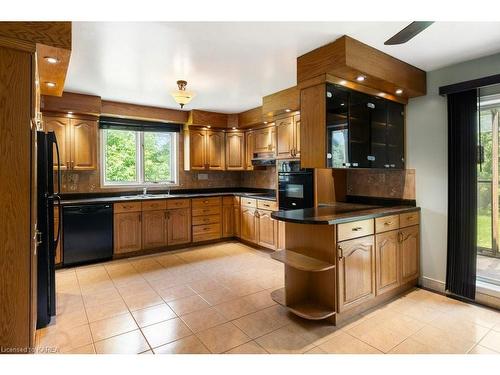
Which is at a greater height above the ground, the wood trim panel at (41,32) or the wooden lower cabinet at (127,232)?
the wood trim panel at (41,32)

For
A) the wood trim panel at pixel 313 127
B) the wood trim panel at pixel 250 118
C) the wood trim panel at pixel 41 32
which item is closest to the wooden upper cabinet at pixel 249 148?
the wood trim panel at pixel 250 118

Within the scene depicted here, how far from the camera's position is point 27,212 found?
175cm

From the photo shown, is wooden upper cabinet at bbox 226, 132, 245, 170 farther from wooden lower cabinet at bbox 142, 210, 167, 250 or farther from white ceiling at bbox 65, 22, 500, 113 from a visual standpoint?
white ceiling at bbox 65, 22, 500, 113

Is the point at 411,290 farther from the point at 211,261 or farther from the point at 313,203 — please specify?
the point at 211,261

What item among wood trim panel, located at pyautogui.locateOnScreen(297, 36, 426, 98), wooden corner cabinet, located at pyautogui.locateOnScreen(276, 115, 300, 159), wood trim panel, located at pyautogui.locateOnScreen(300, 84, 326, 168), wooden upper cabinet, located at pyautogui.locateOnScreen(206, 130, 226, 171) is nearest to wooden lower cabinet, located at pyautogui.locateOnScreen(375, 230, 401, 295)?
wood trim panel, located at pyautogui.locateOnScreen(300, 84, 326, 168)

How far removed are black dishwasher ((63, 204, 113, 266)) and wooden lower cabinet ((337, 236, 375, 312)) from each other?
11.1ft

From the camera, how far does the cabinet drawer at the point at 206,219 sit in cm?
494

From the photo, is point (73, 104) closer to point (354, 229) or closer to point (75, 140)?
point (75, 140)

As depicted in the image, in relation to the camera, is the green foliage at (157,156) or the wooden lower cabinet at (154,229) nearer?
the wooden lower cabinet at (154,229)

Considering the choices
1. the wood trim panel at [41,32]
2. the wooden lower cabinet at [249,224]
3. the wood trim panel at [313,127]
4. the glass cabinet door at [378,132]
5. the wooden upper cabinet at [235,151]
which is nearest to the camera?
the wood trim panel at [41,32]

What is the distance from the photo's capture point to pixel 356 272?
8.07 ft

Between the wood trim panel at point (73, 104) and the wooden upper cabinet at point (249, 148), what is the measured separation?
8.35 ft

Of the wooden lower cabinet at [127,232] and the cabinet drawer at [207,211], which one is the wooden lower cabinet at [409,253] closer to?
the cabinet drawer at [207,211]
